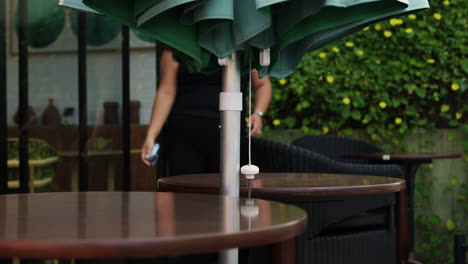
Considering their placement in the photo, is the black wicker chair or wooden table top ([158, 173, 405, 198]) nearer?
wooden table top ([158, 173, 405, 198])

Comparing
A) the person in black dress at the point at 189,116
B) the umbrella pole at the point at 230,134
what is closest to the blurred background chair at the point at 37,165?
the person in black dress at the point at 189,116

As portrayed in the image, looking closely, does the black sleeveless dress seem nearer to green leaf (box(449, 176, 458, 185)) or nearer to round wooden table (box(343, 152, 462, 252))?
round wooden table (box(343, 152, 462, 252))

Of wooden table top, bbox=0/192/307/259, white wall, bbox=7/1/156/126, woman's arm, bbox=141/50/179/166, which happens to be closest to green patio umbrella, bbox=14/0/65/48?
white wall, bbox=7/1/156/126

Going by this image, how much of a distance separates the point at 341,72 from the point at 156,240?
13.8 ft

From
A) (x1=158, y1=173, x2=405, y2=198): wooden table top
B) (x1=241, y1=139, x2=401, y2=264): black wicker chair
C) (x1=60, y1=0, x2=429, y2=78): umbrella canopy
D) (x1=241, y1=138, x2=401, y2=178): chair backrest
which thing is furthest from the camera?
(x1=241, y1=138, x2=401, y2=178): chair backrest

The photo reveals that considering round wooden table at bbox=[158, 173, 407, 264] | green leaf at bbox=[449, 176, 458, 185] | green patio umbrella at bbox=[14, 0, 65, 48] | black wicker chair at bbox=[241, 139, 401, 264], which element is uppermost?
green patio umbrella at bbox=[14, 0, 65, 48]

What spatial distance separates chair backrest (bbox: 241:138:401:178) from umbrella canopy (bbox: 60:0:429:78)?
0.88 meters

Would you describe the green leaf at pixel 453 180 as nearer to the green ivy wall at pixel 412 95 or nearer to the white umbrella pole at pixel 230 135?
the green ivy wall at pixel 412 95

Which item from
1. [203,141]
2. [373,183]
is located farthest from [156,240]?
[203,141]

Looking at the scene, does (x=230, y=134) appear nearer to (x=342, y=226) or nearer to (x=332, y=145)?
(x=342, y=226)

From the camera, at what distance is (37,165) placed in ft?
11.7

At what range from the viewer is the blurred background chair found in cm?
339

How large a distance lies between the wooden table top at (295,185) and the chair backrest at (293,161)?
322mm

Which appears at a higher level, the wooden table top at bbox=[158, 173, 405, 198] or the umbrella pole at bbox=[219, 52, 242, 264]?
the umbrella pole at bbox=[219, 52, 242, 264]
